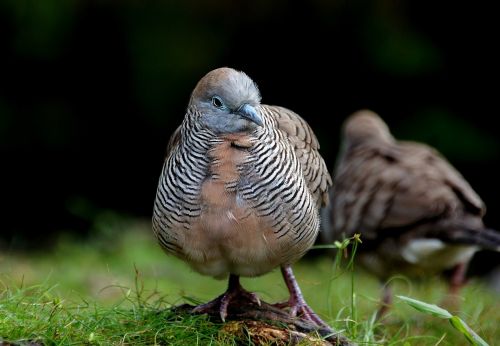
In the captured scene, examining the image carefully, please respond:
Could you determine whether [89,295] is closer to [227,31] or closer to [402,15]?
[227,31]

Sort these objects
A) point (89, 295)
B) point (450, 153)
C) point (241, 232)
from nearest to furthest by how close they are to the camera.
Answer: point (241, 232)
point (89, 295)
point (450, 153)

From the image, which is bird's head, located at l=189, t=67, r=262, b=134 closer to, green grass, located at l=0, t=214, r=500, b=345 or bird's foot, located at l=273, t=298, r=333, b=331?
green grass, located at l=0, t=214, r=500, b=345

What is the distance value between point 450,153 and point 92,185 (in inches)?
152

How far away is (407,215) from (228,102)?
6.84 ft

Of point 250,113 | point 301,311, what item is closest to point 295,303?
point 301,311

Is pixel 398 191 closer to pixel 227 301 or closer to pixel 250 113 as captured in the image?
pixel 227 301

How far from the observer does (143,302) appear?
4000 mm

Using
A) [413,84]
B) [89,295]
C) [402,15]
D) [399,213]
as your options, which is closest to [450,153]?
[413,84]

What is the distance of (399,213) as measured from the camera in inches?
215

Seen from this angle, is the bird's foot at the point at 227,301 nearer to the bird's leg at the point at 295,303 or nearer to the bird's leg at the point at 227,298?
the bird's leg at the point at 227,298

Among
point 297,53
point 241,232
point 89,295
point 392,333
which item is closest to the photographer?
point 241,232

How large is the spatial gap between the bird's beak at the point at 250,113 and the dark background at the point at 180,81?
5.00m

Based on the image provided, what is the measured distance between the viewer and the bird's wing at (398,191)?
17.6 feet

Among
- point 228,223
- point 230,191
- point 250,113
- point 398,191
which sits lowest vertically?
point 398,191
